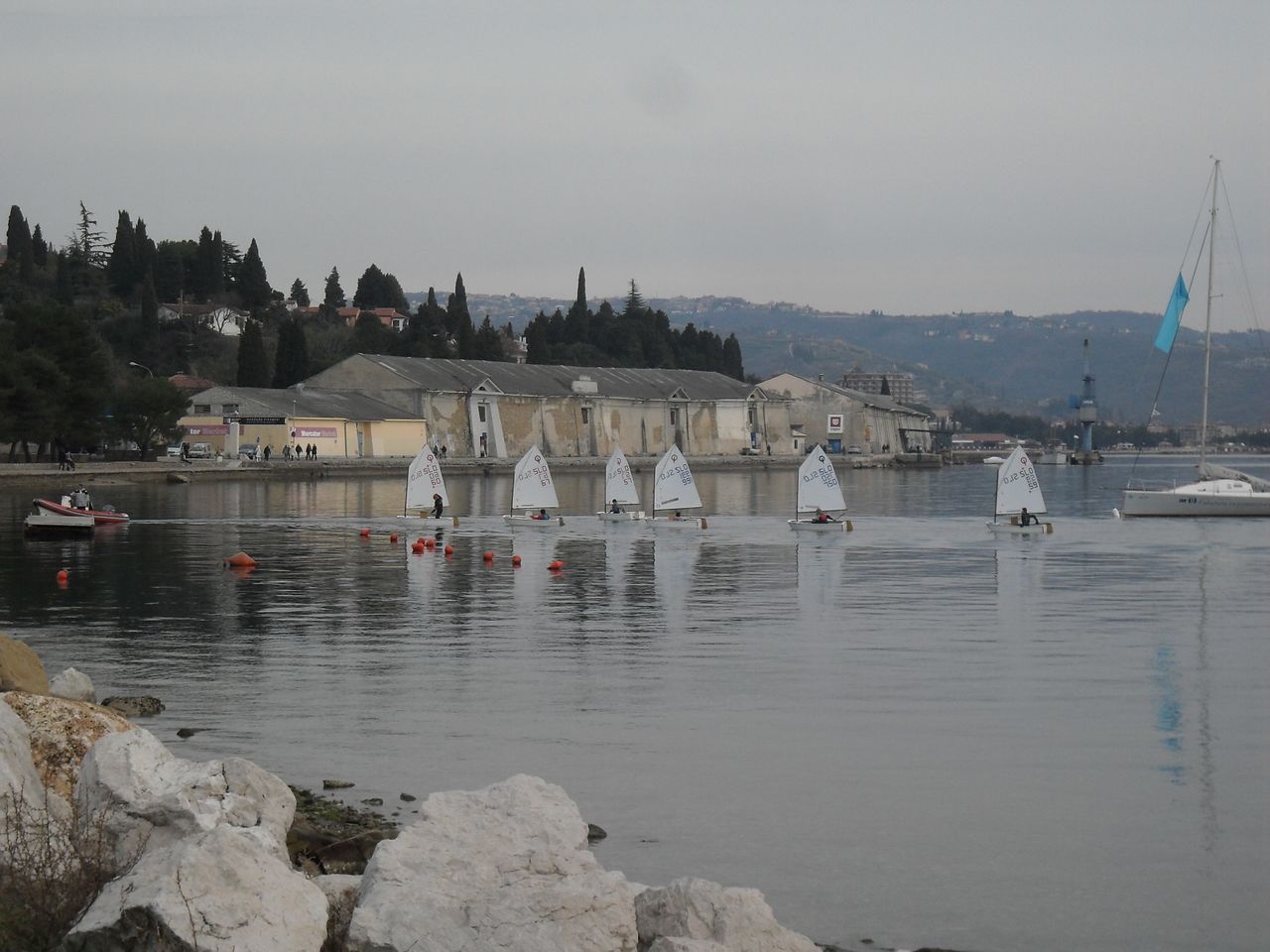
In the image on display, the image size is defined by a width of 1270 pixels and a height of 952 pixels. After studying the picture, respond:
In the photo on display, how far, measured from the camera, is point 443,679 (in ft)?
68.0

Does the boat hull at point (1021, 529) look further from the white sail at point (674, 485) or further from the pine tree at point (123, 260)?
the pine tree at point (123, 260)

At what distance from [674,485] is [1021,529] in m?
11.8

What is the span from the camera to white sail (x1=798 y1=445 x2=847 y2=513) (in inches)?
2094

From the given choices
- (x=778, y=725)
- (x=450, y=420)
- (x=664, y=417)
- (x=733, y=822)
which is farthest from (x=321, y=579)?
(x=664, y=417)

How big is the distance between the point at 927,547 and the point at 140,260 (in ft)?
342

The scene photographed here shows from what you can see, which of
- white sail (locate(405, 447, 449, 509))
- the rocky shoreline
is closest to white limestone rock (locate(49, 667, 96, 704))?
the rocky shoreline

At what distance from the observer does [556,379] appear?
4980 inches

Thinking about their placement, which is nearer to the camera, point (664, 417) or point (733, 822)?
point (733, 822)

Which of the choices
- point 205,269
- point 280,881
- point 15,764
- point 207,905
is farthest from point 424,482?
point 205,269

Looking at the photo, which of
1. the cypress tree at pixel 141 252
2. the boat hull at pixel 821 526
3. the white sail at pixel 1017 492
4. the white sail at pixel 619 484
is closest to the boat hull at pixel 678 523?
the white sail at pixel 619 484

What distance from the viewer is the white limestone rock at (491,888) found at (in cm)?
833

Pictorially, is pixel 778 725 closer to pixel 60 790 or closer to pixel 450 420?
pixel 60 790

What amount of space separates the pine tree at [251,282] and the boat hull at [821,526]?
97.0m

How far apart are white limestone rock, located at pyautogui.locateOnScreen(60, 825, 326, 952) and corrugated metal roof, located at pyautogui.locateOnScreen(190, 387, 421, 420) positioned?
89.1 m
